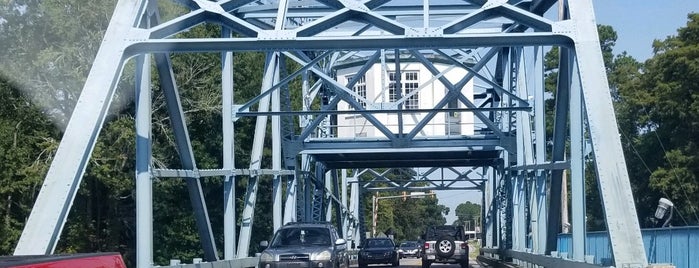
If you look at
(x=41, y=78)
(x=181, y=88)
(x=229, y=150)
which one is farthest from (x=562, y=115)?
(x=181, y=88)

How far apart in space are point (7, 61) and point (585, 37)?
2349cm

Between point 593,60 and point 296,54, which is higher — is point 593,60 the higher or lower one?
the lower one

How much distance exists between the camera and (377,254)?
4562 centimetres

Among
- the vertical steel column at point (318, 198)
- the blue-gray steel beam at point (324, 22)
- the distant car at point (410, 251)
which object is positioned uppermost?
the blue-gray steel beam at point (324, 22)

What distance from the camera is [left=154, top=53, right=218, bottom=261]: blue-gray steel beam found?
1822 cm

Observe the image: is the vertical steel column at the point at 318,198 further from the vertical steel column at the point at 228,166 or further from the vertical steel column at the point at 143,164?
the vertical steel column at the point at 143,164

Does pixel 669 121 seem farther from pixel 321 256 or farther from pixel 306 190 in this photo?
pixel 321 256

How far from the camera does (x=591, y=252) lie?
3259cm

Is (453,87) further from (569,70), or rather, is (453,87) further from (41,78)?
(41,78)

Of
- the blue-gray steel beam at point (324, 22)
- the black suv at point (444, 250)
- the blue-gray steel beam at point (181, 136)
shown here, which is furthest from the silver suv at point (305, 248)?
the black suv at point (444, 250)

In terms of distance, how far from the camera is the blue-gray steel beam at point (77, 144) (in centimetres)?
1421

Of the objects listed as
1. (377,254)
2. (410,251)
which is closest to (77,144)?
(377,254)

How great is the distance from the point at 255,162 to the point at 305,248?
4279 mm

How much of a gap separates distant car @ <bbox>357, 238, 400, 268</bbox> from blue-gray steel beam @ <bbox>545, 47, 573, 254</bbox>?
2275 centimetres
